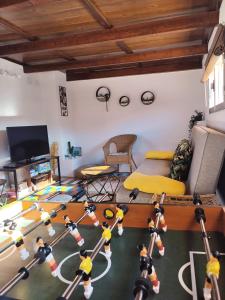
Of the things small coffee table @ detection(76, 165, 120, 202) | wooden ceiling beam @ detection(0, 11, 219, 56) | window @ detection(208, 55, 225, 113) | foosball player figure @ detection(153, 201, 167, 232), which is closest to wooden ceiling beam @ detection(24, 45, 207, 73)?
window @ detection(208, 55, 225, 113)

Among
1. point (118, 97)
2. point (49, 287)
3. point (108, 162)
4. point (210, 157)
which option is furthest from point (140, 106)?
point (49, 287)

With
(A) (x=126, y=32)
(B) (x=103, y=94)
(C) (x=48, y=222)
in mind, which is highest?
(A) (x=126, y=32)

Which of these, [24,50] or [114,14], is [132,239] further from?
[24,50]

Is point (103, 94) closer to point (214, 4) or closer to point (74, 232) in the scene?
point (214, 4)

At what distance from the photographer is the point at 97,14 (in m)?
2.58

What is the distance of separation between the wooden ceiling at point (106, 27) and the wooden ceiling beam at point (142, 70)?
0.96 metres

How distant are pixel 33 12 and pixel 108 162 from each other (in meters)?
3.17

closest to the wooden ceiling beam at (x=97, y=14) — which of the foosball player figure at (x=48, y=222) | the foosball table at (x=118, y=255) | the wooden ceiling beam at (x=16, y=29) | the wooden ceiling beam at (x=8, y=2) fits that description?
the wooden ceiling beam at (x=8, y=2)

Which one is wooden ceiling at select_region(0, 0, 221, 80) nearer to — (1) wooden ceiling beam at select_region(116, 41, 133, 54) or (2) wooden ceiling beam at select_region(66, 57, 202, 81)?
(1) wooden ceiling beam at select_region(116, 41, 133, 54)

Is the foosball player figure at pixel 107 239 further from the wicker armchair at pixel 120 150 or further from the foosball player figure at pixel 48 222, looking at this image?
the wicker armchair at pixel 120 150

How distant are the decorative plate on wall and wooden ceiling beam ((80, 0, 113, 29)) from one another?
2.59 meters

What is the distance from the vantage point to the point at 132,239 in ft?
3.64

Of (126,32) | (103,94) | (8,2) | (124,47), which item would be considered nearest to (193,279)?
(8,2)

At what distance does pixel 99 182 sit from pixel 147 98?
7.01 feet
